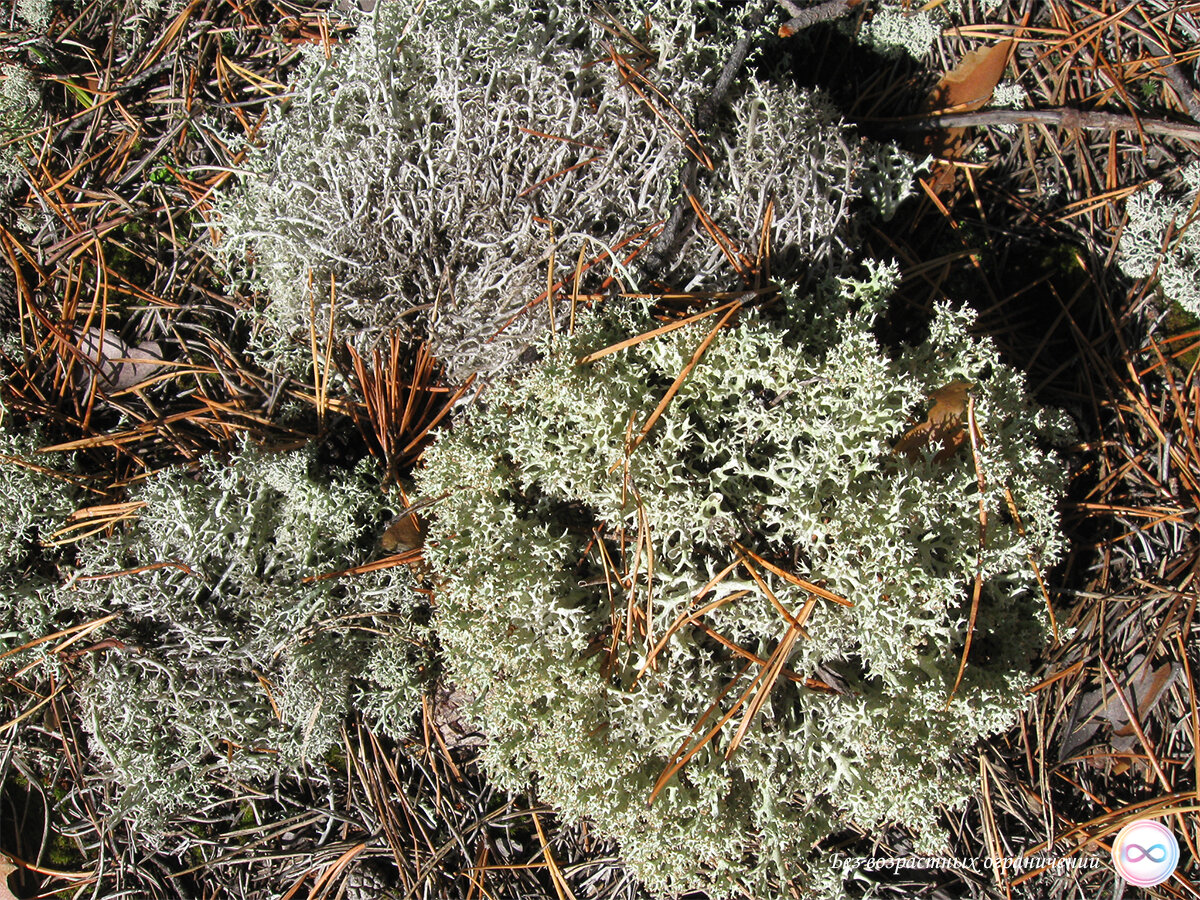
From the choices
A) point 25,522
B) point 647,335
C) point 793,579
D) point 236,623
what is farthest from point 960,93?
point 25,522

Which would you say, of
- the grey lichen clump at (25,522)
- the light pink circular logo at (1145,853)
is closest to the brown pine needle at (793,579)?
the light pink circular logo at (1145,853)

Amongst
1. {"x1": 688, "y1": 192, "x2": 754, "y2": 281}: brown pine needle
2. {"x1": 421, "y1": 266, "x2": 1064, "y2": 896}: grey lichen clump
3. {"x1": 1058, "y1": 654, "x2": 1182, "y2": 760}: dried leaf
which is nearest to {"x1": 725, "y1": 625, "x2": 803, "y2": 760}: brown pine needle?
{"x1": 421, "y1": 266, "x2": 1064, "y2": 896}: grey lichen clump

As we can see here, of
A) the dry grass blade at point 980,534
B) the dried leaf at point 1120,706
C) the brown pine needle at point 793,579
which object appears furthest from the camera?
the dried leaf at point 1120,706

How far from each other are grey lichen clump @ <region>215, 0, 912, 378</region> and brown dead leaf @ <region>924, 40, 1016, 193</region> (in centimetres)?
46

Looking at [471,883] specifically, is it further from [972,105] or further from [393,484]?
[972,105]

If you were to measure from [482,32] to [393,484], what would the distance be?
5.21 ft

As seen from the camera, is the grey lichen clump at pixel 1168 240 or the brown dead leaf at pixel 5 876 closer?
the grey lichen clump at pixel 1168 240

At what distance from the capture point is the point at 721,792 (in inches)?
84.5

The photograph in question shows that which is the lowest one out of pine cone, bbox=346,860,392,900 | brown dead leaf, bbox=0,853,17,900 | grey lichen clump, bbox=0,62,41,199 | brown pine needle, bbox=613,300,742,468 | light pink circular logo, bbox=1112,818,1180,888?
brown dead leaf, bbox=0,853,17,900

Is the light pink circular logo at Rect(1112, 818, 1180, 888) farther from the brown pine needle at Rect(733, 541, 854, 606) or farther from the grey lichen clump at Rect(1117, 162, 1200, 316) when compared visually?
the grey lichen clump at Rect(1117, 162, 1200, 316)

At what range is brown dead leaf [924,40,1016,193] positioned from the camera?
8.65 feet

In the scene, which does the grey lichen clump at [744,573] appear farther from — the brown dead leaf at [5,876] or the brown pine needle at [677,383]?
the brown dead leaf at [5,876]

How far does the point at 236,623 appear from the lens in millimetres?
2588

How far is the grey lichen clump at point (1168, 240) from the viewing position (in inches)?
→ 102
